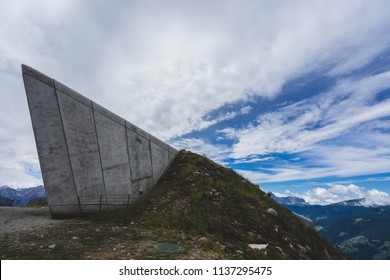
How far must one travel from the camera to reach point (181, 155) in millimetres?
23156

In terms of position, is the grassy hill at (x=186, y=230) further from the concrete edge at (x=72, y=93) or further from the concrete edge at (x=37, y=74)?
the concrete edge at (x=37, y=74)

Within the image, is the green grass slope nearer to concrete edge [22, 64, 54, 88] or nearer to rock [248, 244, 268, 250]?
rock [248, 244, 268, 250]

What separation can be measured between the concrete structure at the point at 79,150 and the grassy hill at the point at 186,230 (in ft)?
4.27

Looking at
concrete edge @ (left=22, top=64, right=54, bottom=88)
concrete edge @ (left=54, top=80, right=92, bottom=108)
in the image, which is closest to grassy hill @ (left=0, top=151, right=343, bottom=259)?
concrete edge @ (left=54, top=80, right=92, bottom=108)

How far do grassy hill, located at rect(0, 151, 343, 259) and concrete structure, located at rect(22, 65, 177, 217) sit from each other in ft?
4.27

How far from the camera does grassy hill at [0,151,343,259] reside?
8.01m

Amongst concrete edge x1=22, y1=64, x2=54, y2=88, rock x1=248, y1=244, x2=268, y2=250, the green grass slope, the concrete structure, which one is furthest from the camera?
the concrete structure

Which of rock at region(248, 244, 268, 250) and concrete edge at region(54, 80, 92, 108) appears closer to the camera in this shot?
A: rock at region(248, 244, 268, 250)

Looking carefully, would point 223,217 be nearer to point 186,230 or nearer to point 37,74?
point 186,230

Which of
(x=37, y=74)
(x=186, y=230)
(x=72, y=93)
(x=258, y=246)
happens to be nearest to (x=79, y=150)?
(x=72, y=93)

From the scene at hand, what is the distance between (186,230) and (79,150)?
7.84 m

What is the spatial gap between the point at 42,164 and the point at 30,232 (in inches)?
170

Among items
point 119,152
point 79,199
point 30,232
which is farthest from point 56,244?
point 119,152

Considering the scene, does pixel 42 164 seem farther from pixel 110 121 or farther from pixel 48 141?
pixel 110 121
